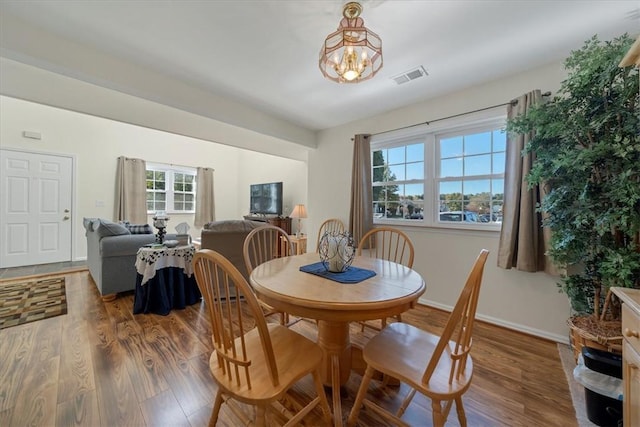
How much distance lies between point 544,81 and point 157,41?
3173 millimetres

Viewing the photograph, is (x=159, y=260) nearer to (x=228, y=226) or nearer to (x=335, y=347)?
(x=228, y=226)

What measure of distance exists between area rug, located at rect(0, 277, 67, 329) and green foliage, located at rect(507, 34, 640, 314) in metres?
4.42

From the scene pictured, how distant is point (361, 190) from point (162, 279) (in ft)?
8.13

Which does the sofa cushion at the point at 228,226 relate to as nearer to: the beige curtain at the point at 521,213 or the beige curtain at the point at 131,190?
the beige curtain at the point at 521,213

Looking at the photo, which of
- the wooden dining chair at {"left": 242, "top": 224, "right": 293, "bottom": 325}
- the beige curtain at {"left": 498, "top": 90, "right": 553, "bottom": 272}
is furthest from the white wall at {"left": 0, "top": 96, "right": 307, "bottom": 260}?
the beige curtain at {"left": 498, "top": 90, "right": 553, "bottom": 272}

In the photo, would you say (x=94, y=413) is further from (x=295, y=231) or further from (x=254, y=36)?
(x=295, y=231)

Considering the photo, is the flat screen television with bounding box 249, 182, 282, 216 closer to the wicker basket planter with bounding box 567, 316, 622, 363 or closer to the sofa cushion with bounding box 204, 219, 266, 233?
the sofa cushion with bounding box 204, 219, 266, 233

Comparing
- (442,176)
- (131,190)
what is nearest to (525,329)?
(442,176)

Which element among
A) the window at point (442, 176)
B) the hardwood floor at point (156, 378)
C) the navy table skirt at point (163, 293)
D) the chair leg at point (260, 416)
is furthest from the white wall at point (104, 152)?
the chair leg at point (260, 416)

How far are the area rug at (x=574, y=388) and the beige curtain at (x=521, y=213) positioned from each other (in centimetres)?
64

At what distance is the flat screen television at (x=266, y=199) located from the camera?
567cm

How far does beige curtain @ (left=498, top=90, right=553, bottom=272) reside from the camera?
215 centimetres

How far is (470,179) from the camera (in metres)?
2.67

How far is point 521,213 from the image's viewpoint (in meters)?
2.18
